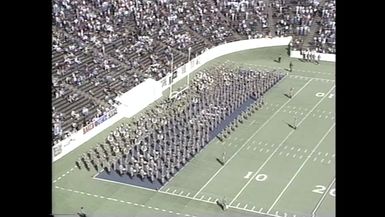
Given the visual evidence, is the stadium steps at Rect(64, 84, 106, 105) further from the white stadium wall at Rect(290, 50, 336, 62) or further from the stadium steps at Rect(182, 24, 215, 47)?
the white stadium wall at Rect(290, 50, 336, 62)

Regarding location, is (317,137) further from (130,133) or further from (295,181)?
(130,133)

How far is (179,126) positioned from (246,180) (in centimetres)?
328

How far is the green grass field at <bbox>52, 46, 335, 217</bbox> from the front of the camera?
41.9 ft

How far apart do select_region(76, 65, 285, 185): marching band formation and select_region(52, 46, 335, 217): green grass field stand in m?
0.30

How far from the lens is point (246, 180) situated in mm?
14000

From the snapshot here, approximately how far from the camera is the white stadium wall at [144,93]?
15.6 metres

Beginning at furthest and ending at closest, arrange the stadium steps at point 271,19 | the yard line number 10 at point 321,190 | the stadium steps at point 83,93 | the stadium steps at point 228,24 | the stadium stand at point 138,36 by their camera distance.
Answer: the stadium steps at point 271,19 < the stadium steps at point 228,24 < the stadium stand at point 138,36 < the stadium steps at point 83,93 < the yard line number 10 at point 321,190

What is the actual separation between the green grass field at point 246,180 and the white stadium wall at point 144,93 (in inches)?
7.9

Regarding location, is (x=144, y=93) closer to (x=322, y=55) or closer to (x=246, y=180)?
(x=246, y=180)

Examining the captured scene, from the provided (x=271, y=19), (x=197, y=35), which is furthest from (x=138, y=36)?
(x=271, y=19)

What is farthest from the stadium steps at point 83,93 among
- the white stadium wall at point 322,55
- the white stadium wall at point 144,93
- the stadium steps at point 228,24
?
the white stadium wall at point 322,55

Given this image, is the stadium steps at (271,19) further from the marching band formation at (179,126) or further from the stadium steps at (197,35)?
the marching band formation at (179,126)
